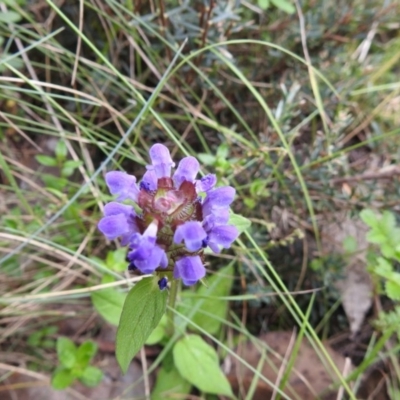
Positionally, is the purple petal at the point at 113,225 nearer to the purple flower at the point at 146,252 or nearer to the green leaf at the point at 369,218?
the purple flower at the point at 146,252

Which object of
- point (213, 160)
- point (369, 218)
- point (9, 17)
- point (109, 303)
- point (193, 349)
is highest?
point (9, 17)

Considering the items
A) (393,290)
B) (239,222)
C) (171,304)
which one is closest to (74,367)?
(171,304)

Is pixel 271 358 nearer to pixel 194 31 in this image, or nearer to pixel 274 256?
pixel 274 256

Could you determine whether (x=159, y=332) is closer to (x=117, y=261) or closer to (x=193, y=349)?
(x=193, y=349)

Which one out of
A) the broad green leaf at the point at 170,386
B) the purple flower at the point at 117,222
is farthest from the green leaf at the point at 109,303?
the purple flower at the point at 117,222

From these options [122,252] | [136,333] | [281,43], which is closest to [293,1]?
[281,43]
